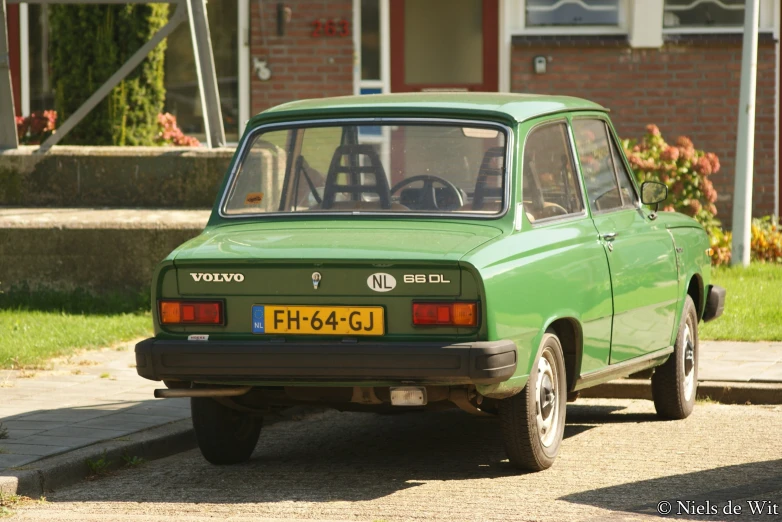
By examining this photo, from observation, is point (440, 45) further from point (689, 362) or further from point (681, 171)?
point (689, 362)

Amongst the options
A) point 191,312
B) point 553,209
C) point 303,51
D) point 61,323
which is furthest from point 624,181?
point 303,51

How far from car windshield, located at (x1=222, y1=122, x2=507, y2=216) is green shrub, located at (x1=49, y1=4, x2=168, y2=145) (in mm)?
7453

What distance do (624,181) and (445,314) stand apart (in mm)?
2407

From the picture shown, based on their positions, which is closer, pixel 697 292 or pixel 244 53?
pixel 697 292

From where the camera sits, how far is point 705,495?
5867mm

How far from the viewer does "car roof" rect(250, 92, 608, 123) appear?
6.80m

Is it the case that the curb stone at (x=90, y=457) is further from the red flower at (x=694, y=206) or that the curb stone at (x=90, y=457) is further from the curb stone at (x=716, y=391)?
the red flower at (x=694, y=206)

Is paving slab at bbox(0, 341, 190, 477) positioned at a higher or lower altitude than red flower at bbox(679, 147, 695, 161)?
lower

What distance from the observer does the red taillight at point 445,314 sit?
227 inches

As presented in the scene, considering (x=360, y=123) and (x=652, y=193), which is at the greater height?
(x=360, y=123)

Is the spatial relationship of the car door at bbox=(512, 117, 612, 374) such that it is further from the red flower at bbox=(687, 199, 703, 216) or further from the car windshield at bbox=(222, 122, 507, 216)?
the red flower at bbox=(687, 199, 703, 216)

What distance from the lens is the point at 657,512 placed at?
18.1 ft

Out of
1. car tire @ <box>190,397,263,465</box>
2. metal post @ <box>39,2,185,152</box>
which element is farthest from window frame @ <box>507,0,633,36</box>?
car tire @ <box>190,397,263,465</box>

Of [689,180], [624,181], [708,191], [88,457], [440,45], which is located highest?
[440,45]
